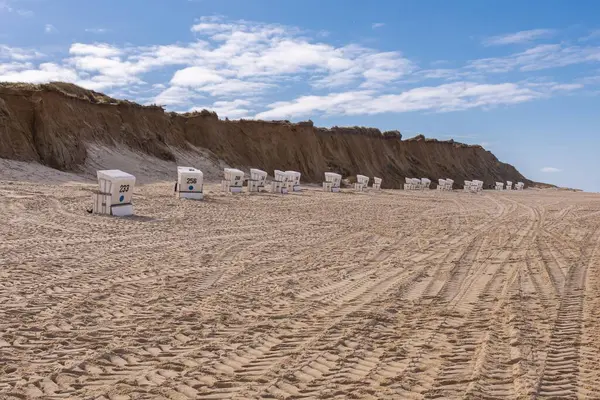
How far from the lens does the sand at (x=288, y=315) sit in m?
4.39

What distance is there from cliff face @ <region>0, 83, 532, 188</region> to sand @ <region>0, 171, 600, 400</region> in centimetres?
2057

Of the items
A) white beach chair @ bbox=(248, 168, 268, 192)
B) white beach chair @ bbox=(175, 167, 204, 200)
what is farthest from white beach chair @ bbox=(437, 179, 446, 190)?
white beach chair @ bbox=(175, 167, 204, 200)

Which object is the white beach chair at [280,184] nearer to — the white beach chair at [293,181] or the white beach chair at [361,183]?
the white beach chair at [293,181]

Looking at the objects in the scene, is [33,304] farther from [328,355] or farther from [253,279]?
[328,355]

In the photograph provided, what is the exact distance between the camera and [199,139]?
46844 mm

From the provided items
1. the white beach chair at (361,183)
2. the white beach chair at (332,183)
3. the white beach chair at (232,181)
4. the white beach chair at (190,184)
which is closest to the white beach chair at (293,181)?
the white beach chair at (332,183)

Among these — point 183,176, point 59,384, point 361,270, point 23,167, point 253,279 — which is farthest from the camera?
point 23,167

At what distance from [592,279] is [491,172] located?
86234 mm

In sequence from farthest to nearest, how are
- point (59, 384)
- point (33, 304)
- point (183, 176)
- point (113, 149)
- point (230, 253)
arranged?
point (113, 149) → point (183, 176) → point (230, 253) → point (33, 304) → point (59, 384)

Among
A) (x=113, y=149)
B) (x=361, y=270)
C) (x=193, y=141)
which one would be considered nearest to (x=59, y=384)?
(x=361, y=270)

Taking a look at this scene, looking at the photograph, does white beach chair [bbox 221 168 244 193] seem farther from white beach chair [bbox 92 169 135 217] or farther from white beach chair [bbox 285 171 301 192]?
white beach chair [bbox 92 169 135 217]

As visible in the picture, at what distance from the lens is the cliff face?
3125 centimetres

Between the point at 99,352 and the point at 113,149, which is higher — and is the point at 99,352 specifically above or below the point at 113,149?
below

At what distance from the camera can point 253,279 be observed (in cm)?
814
